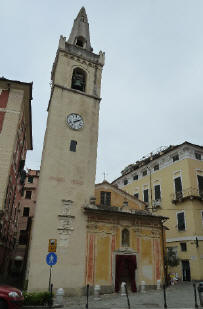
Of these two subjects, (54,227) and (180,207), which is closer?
(54,227)

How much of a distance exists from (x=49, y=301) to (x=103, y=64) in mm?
22360

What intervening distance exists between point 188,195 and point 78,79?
56.8 ft

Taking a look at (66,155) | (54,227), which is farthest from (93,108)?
(54,227)

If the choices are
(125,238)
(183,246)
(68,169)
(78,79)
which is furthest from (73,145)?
(183,246)

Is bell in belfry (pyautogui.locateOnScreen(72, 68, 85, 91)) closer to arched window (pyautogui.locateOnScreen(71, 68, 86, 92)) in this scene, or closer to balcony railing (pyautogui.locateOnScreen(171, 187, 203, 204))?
arched window (pyautogui.locateOnScreen(71, 68, 86, 92))

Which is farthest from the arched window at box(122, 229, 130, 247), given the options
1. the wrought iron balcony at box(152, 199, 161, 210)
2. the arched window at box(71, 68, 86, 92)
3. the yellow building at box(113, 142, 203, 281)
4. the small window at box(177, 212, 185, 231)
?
the arched window at box(71, 68, 86, 92)

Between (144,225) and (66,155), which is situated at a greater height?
(66,155)

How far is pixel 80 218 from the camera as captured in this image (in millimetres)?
18891

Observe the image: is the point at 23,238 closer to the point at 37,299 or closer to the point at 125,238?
the point at 125,238

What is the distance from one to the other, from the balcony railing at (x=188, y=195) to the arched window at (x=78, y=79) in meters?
16.1

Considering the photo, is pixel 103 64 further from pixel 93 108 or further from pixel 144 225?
pixel 144 225

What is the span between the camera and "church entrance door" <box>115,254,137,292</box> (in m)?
18.2

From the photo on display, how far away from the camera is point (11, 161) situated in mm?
18016

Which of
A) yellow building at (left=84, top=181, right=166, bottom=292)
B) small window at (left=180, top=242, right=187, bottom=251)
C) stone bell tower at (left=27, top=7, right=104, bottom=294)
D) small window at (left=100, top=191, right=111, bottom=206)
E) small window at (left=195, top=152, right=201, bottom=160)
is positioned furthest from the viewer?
small window at (left=195, top=152, right=201, bottom=160)
